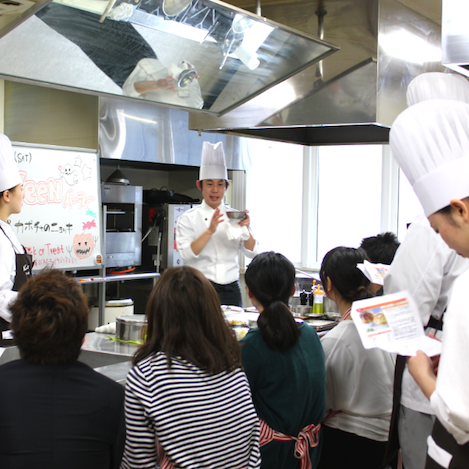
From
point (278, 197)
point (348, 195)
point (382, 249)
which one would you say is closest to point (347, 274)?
point (382, 249)

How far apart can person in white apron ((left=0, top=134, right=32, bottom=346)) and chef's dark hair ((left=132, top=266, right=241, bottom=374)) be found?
3.61 feet

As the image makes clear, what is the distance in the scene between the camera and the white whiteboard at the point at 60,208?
12.5ft

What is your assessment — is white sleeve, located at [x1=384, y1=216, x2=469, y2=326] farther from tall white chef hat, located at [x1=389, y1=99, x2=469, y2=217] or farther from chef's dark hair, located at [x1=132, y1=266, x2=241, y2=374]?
chef's dark hair, located at [x1=132, y1=266, x2=241, y2=374]

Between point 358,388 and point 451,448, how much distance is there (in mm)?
820

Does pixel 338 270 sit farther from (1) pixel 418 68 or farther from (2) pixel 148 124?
(2) pixel 148 124

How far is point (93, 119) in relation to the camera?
166 inches

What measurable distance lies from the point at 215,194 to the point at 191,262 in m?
0.44

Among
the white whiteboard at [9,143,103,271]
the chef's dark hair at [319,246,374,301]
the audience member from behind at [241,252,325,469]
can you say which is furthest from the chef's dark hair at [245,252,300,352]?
the white whiteboard at [9,143,103,271]

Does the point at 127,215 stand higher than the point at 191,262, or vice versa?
the point at 127,215

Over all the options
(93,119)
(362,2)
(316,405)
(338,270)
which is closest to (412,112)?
(338,270)

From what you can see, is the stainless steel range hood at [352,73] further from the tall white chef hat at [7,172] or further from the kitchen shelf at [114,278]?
the kitchen shelf at [114,278]

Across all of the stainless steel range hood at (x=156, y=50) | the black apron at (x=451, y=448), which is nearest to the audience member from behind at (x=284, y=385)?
the black apron at (x=451, y=448)

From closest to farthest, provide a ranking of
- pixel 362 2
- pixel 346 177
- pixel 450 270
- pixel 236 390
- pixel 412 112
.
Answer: pixel 412 112, pixel 236 390, pixel 450 270, pixel 362 2, pixel 346 177

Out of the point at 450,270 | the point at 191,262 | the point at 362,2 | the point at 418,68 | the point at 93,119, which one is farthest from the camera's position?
the point at 93,119
